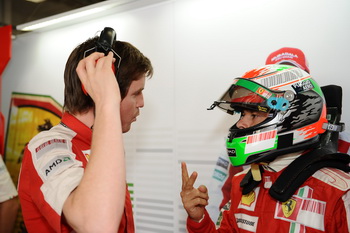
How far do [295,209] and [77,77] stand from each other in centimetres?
95

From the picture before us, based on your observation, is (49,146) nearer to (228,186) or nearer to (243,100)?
(243,100)

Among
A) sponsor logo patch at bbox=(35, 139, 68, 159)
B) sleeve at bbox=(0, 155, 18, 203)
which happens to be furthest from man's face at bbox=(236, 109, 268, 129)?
sleeve at bbox=(0, 155, 18, 203)

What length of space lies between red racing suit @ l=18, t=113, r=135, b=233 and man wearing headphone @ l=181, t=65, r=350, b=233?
0.55 meters

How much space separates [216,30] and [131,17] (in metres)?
0.79

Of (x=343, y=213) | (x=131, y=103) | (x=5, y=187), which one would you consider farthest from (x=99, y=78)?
(x=5, y=187)

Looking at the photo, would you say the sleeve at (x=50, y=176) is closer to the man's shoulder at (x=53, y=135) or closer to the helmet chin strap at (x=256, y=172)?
the man's shoulder at (x=53, y=135)

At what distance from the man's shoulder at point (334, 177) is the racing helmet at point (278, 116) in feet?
0.36

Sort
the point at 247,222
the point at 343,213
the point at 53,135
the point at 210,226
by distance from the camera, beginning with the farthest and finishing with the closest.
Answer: the point at 210,226 → the point at 247,222 → the point at 343,213 → the point at 53,135

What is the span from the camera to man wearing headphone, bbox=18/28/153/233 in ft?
2.36

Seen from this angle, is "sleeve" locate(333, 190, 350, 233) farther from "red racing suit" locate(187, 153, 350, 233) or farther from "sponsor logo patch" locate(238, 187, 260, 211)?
"sponsor logo patch" locate(238, 187, 260, 211)

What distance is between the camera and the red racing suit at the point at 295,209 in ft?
3.68

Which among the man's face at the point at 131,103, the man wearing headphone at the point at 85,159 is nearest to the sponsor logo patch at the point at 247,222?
the man wearing headphone at the point at 85,159

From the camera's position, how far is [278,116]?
1.29m

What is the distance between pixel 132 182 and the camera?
2529 mm
